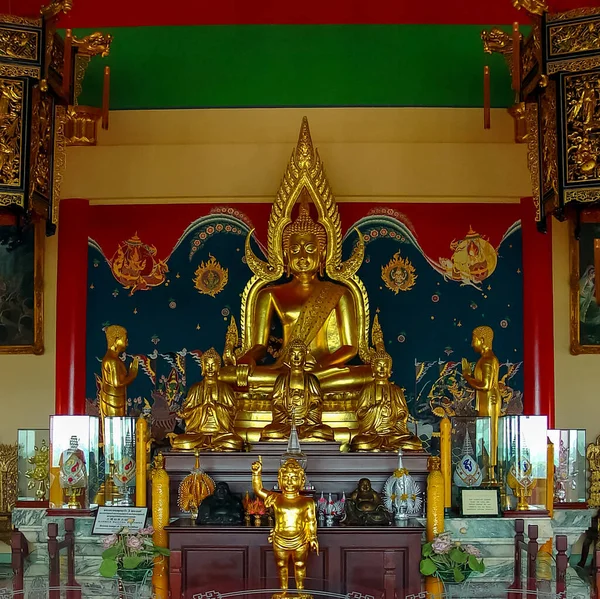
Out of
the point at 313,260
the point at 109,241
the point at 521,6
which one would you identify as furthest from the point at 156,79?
the point at 521,6

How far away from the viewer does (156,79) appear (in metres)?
8.70

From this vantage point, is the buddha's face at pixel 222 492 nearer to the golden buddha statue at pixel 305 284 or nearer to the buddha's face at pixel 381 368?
the buddha's face at pixel 381 368

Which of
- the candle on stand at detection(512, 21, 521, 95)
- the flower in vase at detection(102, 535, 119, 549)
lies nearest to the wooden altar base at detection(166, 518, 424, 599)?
the flower in vase at detection(102, 535, 119, 549)

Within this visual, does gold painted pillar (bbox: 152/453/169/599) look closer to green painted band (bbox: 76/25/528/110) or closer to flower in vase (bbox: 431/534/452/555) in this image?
flower in vase (bbox: 431/534/452/555)

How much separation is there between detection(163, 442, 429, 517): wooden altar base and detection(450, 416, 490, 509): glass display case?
27 centimetres

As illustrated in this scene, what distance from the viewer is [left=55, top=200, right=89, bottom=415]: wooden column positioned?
27.5 ft

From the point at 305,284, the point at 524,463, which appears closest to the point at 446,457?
the point at 524,463

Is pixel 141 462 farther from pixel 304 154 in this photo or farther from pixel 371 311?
pixel 304 154

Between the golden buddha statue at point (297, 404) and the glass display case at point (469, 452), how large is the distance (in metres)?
0.82

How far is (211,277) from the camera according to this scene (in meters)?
8.66

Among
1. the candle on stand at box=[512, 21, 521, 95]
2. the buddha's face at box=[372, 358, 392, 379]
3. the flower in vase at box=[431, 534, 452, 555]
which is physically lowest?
the flower in vase at box=[431, 534, 452, 555]

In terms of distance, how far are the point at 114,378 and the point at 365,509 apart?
218 centimetres

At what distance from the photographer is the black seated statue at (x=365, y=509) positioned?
636cm

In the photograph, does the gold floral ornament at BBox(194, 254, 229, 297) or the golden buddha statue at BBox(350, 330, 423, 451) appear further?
the gold floral ornament at BBox(194, 254, 229, 297)
